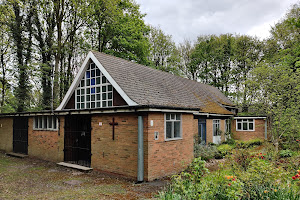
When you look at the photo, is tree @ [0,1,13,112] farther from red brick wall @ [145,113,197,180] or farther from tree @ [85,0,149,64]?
red brick wall @ [145,113,197,180]

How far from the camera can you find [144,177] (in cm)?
862

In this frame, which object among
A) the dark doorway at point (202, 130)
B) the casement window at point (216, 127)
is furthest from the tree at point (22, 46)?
the casement window at point (216, 127)

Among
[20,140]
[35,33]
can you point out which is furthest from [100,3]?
[20,140]

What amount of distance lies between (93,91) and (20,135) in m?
7.50

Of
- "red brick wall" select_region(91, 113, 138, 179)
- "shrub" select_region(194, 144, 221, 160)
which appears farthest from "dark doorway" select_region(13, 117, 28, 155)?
"shrub" select_region(194, 144, 221, 160)

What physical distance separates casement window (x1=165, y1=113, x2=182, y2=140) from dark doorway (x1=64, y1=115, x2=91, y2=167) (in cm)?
493

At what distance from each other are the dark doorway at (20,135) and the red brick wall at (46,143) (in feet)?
2.19

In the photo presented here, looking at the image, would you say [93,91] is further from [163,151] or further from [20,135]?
[20,135]

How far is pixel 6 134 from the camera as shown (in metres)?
16.5

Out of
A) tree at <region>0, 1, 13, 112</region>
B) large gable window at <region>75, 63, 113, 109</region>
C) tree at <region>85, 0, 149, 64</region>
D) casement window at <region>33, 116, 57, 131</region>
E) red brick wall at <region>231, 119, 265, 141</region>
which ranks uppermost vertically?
tree at <region>85, 0, 149, 64</region>

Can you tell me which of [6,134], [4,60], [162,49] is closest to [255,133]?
[162,49]

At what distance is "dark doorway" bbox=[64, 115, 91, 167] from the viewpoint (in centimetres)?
1246

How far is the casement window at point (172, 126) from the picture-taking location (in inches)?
393

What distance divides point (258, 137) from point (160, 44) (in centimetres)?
2146
